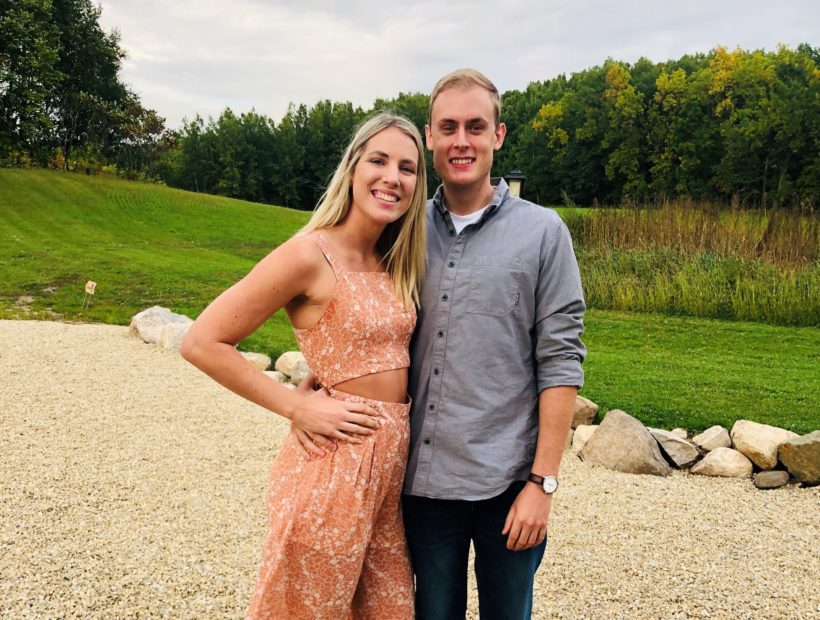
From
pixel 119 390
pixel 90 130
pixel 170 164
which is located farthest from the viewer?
pixel 170 164

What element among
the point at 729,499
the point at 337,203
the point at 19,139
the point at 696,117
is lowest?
the point at 729,499

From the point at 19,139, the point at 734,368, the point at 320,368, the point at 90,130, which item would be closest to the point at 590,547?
the point at 320,368

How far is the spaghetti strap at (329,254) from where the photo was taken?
6.22 feet

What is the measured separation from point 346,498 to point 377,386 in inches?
13.1

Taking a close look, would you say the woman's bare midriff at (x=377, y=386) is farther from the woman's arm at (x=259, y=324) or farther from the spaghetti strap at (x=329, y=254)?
the spaghetti strap at (x=329, y=254)

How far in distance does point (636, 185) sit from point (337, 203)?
1912 inches

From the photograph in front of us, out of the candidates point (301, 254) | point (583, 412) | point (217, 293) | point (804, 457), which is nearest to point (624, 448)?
point (583, 412)

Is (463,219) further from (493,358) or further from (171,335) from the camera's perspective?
(171,335)

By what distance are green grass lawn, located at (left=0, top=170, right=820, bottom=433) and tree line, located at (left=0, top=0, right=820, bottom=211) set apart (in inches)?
341

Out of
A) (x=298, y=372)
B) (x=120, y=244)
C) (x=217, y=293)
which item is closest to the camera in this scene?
(x=298, y=372)

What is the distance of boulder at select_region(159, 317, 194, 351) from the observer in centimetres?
852

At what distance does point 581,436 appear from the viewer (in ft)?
19.0

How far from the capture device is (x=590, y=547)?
4.09 m

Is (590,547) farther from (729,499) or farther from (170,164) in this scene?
(170,164)
